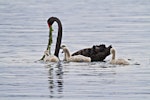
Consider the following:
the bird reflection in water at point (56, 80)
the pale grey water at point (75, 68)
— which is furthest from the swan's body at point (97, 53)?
the bird reflection in water at point (56, 80)

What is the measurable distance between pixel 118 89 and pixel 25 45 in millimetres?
8329

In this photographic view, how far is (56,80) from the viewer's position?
17.5m

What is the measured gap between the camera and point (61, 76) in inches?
711

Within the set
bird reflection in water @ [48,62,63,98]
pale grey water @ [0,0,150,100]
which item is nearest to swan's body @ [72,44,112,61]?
pale grey water @ [0,0,150,100]

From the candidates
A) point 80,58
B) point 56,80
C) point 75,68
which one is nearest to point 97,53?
point 80,58

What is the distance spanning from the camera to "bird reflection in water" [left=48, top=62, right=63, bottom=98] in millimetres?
15883

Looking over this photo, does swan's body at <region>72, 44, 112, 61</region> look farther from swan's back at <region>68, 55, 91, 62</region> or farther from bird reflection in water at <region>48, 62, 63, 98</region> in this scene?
bird reflection in water at <region>48, 62, 63, 98</region>

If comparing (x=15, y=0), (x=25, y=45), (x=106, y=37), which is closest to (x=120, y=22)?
(x=106, y=37)

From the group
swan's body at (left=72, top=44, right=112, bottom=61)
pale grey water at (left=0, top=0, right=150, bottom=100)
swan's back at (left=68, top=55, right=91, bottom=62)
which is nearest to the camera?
pale grey water at (left=0, top=0, right=150, bottom=100)

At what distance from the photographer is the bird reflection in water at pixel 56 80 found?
1588 cm

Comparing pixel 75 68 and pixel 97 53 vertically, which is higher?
pixel 97 53

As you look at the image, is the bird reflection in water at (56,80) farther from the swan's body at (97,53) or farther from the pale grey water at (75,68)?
the swan's body at (97,53)

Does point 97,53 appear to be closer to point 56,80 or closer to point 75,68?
point 75,68

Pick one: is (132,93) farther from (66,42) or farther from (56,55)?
(66,42)
